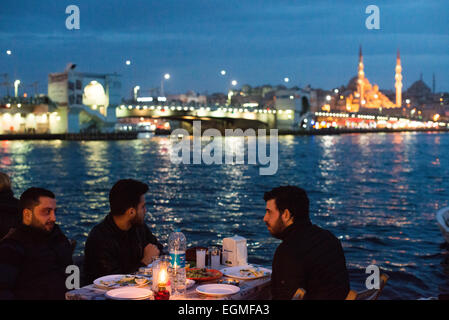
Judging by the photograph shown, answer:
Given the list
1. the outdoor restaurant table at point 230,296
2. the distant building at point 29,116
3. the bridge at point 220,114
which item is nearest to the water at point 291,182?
the outdoor restaurant table at point 230,296

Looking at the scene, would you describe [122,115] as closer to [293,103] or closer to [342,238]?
[293,103]

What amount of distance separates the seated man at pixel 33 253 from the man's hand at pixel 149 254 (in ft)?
2.89

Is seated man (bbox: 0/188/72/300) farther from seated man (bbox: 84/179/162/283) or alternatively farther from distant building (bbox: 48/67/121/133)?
distant building (bbox: 48/67/121/133)

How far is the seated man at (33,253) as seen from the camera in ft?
14.5

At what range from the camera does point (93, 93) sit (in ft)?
282

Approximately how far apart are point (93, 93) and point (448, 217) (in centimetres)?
7846

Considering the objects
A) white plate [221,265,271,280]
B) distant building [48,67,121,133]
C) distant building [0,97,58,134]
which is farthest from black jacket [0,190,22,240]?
distant building [0,97,58,134]

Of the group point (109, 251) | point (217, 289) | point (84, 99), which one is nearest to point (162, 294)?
point (217, 289)

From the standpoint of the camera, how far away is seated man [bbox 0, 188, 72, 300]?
4.42 meters

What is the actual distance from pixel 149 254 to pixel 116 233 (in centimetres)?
38

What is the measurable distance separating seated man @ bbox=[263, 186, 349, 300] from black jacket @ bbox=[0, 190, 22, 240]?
118 inches

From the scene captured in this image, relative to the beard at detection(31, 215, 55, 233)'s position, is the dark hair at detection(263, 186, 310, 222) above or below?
above

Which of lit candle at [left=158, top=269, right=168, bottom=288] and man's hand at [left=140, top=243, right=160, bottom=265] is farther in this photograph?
man's hand at [left=140, top=243, right=160, bottom=265]
